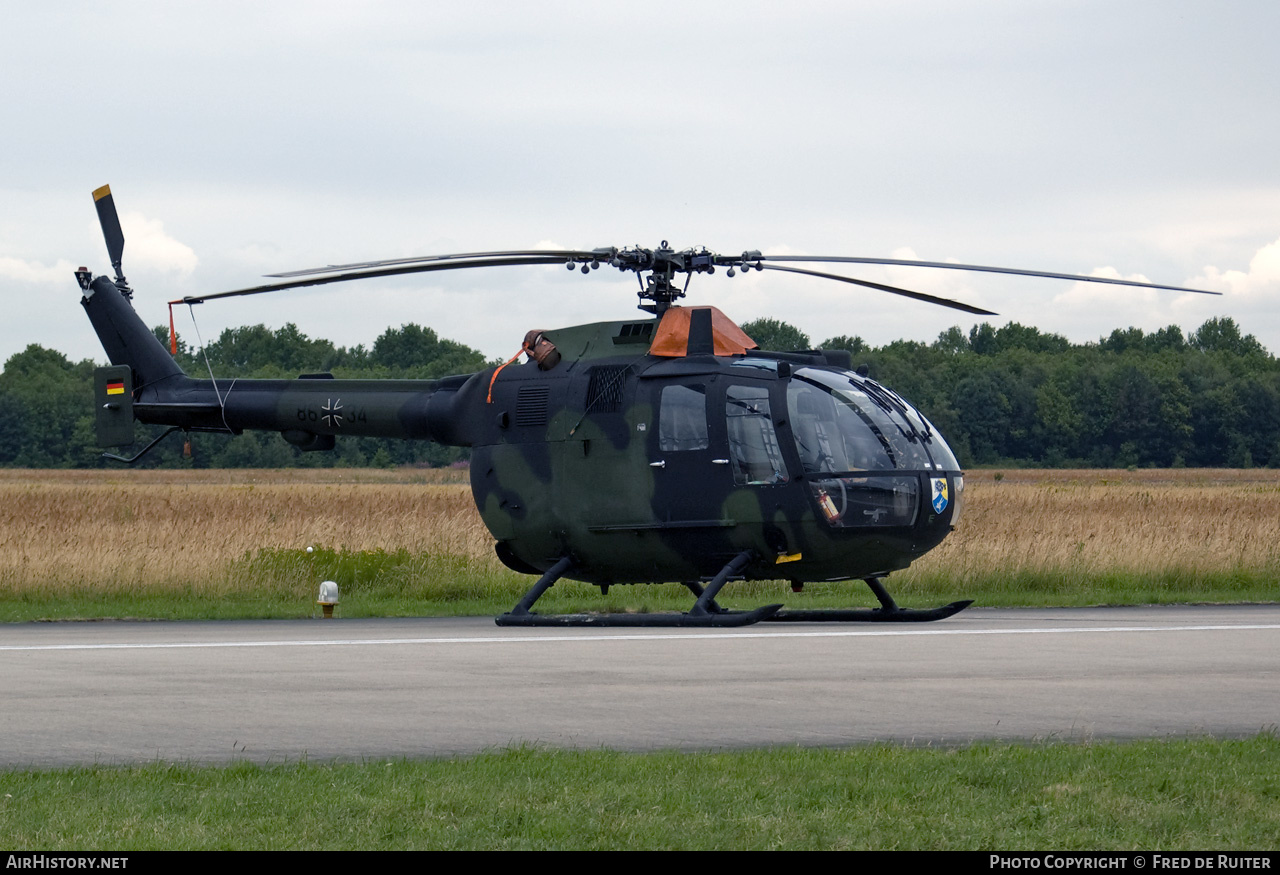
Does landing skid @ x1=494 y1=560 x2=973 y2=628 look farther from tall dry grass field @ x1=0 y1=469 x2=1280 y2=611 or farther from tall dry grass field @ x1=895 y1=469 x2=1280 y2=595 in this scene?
tall dry grass field @ x1=895 y1=469 x2=1280 y2=595

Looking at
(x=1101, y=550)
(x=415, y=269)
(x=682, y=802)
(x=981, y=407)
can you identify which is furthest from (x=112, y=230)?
(x=981, y=407)

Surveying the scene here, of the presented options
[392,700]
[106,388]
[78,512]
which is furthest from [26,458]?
[392,700]

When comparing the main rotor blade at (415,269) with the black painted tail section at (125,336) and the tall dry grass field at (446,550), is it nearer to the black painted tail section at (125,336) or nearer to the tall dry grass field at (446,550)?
the black painted tail section at (125,336)

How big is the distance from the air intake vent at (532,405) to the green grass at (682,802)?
506 centimetres

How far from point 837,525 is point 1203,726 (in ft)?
10.4

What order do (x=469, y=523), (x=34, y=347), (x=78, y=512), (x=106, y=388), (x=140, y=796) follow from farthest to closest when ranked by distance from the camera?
(x=34, y=347) → (x=78, y=512) → (x=469, y=523) → (x=106, y=388) → (x=140, y=796)

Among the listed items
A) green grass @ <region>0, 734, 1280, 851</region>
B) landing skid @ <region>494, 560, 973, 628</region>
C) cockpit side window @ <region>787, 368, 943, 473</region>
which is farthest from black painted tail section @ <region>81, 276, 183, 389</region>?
green grass @ <region>0, 734, 1280, 851</region>

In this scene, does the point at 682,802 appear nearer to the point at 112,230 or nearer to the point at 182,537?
the point at 112,230

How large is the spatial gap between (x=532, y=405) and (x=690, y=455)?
1.70 metres

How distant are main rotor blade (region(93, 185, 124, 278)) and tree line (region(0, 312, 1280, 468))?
2518 inches

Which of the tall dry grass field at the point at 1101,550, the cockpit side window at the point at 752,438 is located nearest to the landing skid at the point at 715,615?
the cockpit side window at the point at 752,438

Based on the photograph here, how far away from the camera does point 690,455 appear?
12617mm
